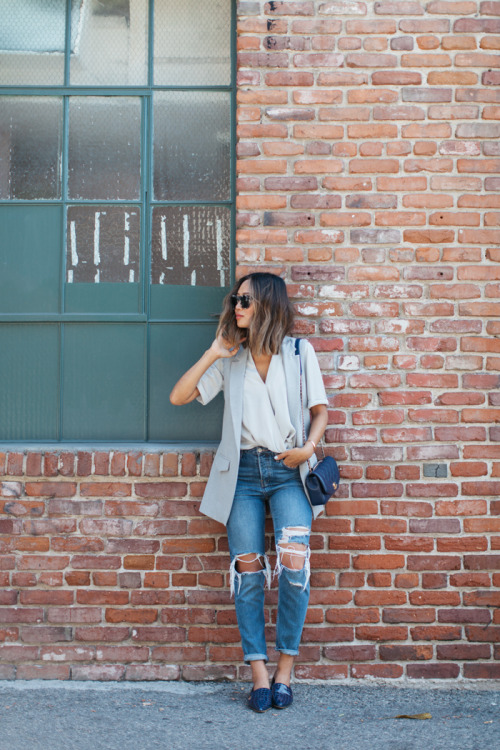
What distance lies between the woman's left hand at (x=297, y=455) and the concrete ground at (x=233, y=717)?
1.14 meters

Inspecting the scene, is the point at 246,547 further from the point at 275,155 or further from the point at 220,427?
the point at 275,155

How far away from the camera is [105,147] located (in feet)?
12.5

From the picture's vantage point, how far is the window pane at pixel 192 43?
3.81 meters

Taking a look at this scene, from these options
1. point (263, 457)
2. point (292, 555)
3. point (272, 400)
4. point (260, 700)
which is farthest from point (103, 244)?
point (260, 700)

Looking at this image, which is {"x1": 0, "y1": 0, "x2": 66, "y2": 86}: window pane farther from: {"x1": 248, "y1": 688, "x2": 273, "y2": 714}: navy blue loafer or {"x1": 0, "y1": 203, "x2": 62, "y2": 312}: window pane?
{"x1": 248, "y1": 688, "x2": 273, "y2": 714}: navy blue loafer

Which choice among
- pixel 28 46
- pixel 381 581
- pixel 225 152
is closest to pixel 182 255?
pixel 225 152

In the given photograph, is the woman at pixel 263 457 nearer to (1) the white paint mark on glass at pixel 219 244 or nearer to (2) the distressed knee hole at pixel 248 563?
(2) the distressed knee hole at pixel 248 563

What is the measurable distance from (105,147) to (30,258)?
0.75 m

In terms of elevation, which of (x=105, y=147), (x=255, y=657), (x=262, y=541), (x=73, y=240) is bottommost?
(x=255, y=657)

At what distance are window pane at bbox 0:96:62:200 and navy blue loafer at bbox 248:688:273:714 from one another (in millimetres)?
2847

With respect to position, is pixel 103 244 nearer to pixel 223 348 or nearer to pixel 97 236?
pixel 97 236

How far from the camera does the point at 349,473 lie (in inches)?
137

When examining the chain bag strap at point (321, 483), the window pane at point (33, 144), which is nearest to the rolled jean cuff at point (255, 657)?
the chain bag strap at point (321, 483)

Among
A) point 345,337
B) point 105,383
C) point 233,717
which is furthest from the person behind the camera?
point 105,383
